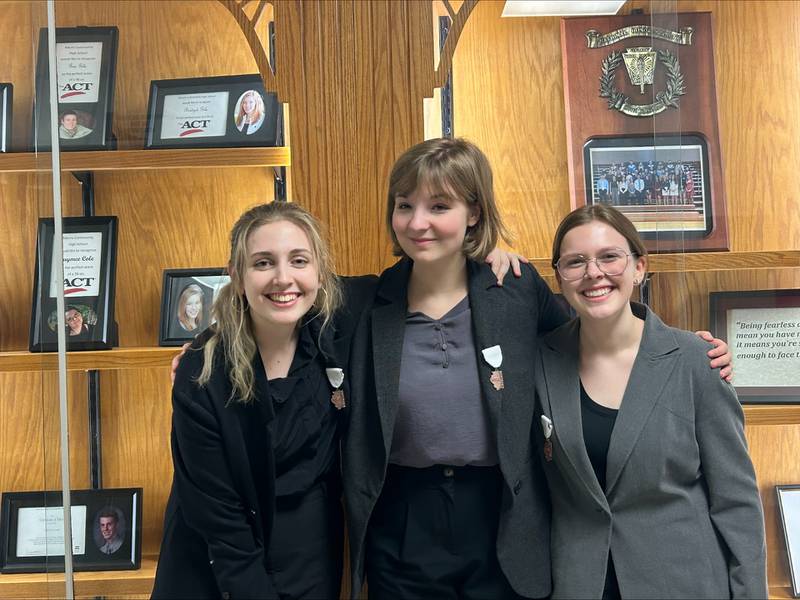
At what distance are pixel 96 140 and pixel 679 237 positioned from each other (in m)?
1.52

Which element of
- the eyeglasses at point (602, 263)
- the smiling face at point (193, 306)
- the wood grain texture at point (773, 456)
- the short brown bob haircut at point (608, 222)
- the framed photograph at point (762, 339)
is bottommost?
the wood grain texture at point (773, 456)

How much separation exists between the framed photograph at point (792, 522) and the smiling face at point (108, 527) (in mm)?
1701

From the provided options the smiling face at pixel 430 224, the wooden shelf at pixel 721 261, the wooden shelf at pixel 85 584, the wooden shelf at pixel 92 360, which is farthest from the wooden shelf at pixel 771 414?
the wooden shelf at pixel 85 584

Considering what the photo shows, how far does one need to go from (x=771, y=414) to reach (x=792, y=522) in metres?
0.28

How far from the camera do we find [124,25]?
2227mm

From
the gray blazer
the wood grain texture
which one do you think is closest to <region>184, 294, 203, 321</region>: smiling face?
the gray blazer

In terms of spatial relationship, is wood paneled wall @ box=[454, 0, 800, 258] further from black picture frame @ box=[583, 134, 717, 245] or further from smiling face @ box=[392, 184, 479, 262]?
smiling face @ box=[392, 184, 479, 262]

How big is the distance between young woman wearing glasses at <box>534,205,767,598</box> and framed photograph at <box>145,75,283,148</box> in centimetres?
85

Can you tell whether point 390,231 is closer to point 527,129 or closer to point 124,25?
point 527,129

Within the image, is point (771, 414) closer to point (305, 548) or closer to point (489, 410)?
point (489, 410)

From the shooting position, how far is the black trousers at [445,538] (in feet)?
5.83

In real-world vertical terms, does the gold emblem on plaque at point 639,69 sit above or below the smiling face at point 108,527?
above

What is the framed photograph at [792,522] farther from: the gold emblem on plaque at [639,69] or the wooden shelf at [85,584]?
the wooden shelf at [85,584]

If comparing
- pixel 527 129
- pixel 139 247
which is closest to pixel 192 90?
pixel 139 247
